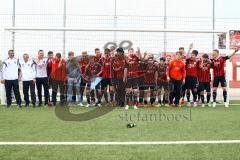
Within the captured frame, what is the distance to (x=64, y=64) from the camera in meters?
13.3

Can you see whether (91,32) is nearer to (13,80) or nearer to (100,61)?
(100,61)

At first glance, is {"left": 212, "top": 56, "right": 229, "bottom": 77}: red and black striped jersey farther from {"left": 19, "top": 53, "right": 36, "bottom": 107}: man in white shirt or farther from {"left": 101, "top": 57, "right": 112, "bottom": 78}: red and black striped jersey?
{"left": 19, "top": 53, "right": 36, "bottom": 107}: man in white shirt

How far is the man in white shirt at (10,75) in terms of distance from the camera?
12.9 m

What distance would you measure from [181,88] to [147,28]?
8.96 feet

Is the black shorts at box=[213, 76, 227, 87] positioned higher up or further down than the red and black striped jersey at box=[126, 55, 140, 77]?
further down

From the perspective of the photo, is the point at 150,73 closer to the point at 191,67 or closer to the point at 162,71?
the point at 162,71

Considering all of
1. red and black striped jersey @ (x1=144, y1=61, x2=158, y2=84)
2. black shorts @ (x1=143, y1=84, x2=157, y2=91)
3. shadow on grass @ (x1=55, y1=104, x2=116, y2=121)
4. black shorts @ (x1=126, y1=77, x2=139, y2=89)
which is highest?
red and black striped jersey @ (x1=144, y1=61, x2=158, y2=84)

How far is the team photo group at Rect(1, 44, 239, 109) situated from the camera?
12844 millimetres

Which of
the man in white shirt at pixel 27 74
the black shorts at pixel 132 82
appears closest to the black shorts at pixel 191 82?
the black shorts at pixel 132 82

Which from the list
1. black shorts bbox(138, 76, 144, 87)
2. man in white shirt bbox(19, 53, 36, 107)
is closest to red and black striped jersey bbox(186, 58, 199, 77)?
black shorts bbox(138, 76, 144, 87)

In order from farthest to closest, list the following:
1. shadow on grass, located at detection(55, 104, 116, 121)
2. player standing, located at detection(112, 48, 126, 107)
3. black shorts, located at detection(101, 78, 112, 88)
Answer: black shorts, located at detection(101, 78, 112, 88), player standing, located at detection(112, 48, 126, 107), shadow on grass, located at detection(55, 104, 116, 121)

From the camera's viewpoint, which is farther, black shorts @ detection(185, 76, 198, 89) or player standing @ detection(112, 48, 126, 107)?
black shorts @ detection(185, 76, 198, 89)

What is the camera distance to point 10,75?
13.0 metres

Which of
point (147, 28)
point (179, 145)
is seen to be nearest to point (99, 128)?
point (179, 145)
